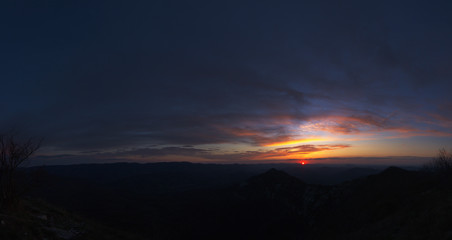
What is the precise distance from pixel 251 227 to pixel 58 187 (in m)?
183

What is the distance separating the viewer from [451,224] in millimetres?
13367

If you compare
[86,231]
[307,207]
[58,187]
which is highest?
[86,231]

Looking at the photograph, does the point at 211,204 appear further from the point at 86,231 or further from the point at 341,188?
the point at 86,231

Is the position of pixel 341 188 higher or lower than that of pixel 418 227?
lower

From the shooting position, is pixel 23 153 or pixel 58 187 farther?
pixel 58 187

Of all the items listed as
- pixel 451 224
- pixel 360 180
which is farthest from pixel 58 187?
pixel 451 224

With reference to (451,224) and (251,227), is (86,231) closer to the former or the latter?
(451,224)

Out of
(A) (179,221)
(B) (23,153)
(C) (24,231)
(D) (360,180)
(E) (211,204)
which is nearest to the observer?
(C) (24,231)

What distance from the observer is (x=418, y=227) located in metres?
16.4

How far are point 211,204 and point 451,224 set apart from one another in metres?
104

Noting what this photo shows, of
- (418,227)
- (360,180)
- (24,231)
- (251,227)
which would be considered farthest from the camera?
(251,227)

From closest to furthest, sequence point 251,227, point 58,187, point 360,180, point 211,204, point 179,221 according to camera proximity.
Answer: point 360,180
point 251,227
point 179,221
point 211,204
point 58,187

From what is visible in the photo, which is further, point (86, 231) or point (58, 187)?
point (58, 187)

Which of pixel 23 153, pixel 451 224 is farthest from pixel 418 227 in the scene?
pixel 23 153
